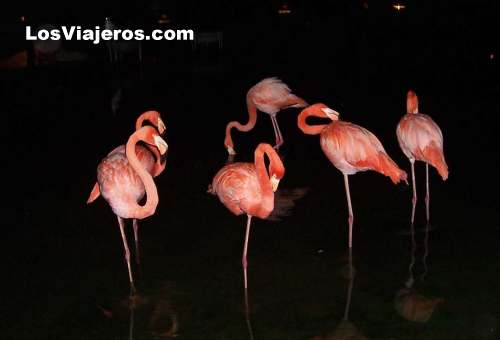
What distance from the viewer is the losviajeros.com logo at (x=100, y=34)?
52.6 ft

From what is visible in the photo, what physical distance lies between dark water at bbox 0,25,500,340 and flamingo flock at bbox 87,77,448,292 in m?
0.26

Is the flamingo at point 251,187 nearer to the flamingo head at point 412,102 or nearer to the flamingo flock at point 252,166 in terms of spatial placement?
the flamingo flock at point 252,166

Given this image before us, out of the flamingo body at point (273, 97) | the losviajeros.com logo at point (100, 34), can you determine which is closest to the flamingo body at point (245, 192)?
the flamingo body at point (273, 97)

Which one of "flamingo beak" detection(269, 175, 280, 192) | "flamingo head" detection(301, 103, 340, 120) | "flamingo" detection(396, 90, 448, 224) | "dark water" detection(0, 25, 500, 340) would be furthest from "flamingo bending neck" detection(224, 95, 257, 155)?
"flamingo beak" detection(269, 175, 280, 192)

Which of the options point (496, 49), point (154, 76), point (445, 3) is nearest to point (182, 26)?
point (154, 76)

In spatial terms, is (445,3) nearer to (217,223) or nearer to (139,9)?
(139,9)

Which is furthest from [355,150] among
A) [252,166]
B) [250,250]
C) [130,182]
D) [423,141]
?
[130,182]

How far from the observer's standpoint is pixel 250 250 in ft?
18.6

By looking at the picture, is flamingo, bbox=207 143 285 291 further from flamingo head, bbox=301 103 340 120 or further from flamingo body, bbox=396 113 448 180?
flamingo body, bbox=396 113 448 180

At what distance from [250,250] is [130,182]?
1.21 meters

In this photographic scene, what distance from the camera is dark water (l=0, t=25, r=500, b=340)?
4.52 m

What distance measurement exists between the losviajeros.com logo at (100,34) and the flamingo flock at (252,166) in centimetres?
1089

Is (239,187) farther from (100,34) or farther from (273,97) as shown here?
(100,34)

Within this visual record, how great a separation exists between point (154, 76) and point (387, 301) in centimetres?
1078
